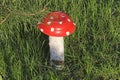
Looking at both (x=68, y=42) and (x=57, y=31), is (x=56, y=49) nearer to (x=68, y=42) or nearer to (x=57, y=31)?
(x=57, y=31)

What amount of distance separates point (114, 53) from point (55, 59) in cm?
53

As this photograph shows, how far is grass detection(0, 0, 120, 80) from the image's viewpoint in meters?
2.52

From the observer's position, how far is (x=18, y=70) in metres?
2.39

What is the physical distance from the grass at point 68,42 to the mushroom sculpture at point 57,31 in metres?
0.08

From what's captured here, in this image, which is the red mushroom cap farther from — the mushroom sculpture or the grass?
the grass

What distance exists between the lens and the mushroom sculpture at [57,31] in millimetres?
2434

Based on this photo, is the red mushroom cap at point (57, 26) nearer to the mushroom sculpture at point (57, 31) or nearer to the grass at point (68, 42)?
the mushroom sculpture at point (57, 31)

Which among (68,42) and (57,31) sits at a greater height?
(57,31)

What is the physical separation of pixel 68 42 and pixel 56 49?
338 millimetres

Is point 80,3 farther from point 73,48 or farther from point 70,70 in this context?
point 70,70

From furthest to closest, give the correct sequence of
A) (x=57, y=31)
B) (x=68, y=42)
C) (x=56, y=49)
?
(x=68, y=42) → (x=56, y=49) → (x=57, y=31)

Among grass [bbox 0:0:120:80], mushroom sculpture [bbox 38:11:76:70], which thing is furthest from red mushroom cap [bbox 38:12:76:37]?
grass [bbox 0:0:120:80]

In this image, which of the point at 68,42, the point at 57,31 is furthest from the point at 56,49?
the point at 68,42

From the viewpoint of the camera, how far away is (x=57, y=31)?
7.97ft
